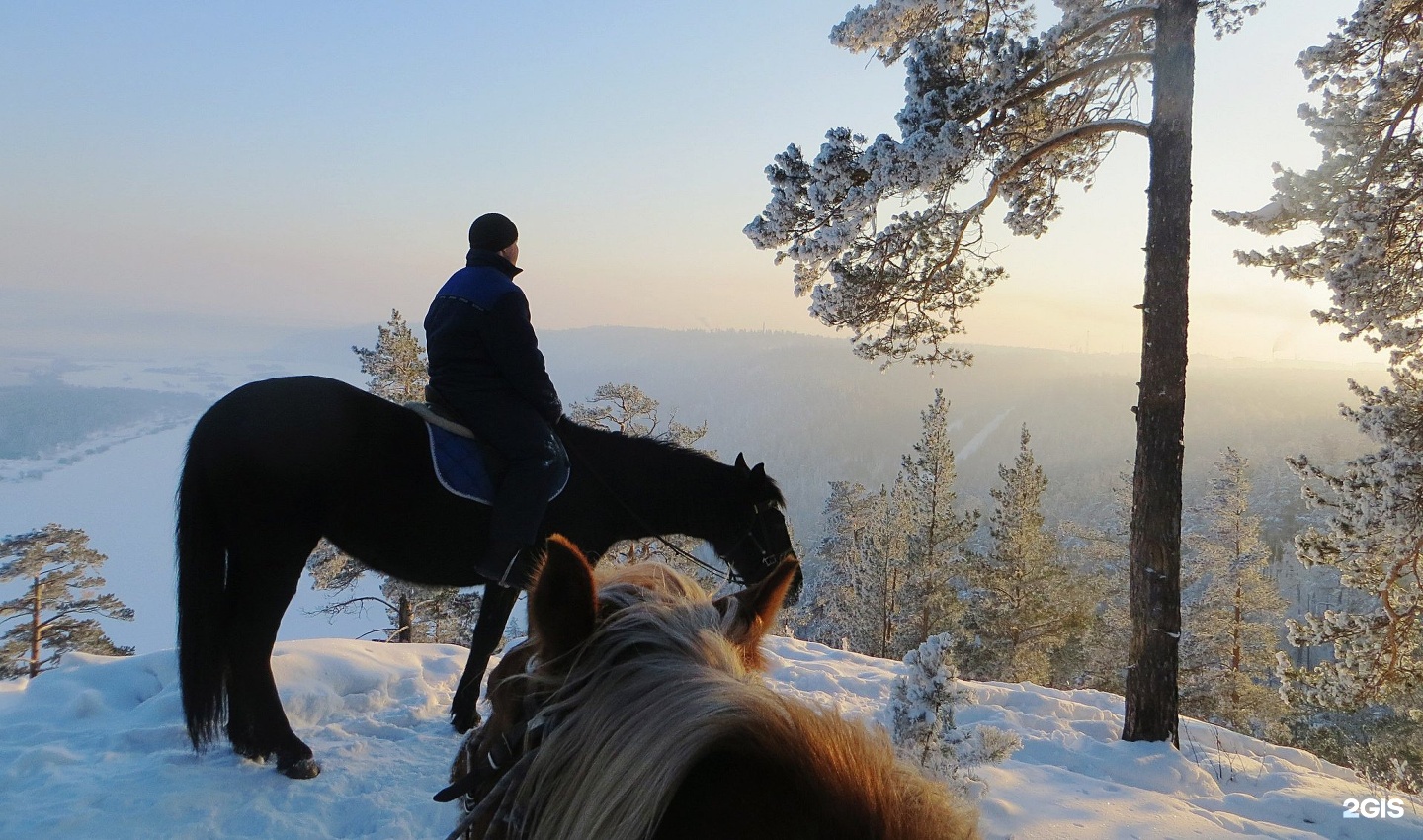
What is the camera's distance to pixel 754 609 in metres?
1.43

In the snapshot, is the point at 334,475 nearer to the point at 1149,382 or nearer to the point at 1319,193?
the point at 1149,382

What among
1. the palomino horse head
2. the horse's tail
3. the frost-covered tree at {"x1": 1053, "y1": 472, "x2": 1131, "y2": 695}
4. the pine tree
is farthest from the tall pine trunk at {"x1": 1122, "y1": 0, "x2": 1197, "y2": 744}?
the frost-covered tree at {"x1": 1053, "y1": 472, "x2": 1131, "y2": 695}

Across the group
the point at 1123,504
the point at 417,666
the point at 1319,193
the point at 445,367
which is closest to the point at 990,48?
the point at 1319,193

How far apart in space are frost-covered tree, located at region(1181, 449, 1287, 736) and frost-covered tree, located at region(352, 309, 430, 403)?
71.5ft

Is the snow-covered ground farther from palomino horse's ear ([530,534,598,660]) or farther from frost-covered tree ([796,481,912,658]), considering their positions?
frost-covered tree ([796,481,912,658])

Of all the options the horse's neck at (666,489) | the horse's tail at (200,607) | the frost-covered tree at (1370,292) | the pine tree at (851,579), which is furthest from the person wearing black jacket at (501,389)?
the pine tree at (851,579)

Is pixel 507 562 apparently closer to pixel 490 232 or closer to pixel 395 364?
pixel 490 232

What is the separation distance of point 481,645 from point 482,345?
6.51 feet

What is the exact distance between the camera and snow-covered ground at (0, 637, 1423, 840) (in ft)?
10.4

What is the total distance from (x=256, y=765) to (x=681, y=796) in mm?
3867

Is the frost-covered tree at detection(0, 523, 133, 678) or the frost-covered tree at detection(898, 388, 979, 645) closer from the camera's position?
the frost-covered tree at detection(0, 523, 133, 678)

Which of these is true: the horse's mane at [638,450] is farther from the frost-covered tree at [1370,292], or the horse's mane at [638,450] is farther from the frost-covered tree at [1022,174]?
the frost-covered tree at [1370,292]

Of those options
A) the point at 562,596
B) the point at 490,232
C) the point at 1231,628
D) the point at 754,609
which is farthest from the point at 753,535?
the point at 1231,628

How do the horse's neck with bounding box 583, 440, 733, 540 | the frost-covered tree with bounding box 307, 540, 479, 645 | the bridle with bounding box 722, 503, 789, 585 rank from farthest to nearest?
the frost-covered tree with bounding box 307, 540, 479, 645 < the bridle with bounding box 722, 503, 789, 585 < the horse's neck with bounding box 583, 440, 733, 540
